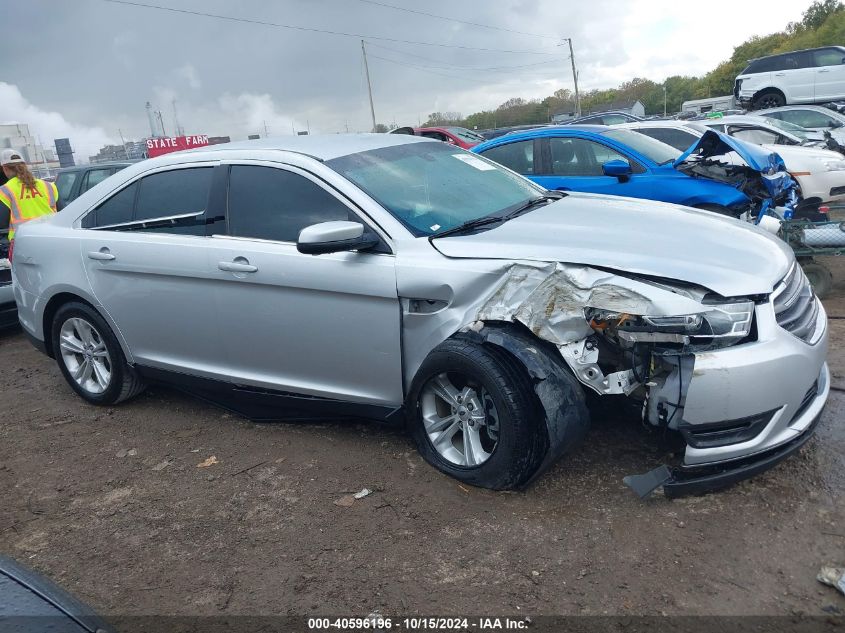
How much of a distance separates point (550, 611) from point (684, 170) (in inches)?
188

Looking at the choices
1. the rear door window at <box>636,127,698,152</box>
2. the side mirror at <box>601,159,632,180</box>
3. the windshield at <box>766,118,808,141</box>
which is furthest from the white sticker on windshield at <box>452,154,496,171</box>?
the windshield at <box>766,118,808,141</box>

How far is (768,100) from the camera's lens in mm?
21109

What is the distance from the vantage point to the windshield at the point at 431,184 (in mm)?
3600

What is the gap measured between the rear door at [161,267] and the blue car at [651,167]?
3.74m

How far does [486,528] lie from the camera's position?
302 centimetres

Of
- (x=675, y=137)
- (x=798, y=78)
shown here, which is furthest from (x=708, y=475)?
(x=798, y=78)

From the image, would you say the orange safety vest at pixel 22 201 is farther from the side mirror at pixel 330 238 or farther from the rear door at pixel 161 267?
the side mirror at pixel 330 238

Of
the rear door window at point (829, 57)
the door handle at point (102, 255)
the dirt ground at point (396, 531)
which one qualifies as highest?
the rear door window at point (829, 57)

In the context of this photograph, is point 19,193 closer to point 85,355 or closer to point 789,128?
point 85,355

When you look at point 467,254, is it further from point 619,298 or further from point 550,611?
point 550,611

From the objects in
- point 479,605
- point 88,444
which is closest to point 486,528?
point 479,605

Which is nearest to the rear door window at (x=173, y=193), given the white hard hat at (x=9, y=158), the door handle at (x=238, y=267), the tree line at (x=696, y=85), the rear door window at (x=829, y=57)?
the door handle at (x=238, y=267)

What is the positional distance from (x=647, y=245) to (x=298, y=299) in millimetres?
1765

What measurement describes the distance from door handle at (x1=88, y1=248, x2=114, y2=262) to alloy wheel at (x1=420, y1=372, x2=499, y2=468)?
235cm
